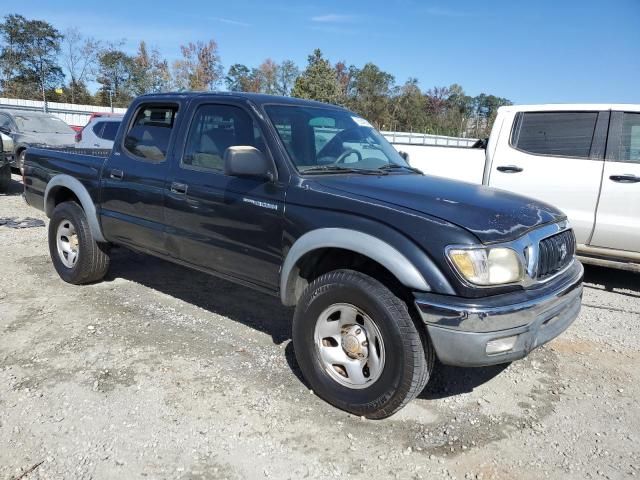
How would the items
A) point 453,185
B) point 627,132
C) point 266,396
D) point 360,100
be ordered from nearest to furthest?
point 266,396
point 453,185
point 627,132
point 360,100

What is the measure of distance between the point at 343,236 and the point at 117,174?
246 centimetres

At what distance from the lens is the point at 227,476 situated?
2553 millimetres

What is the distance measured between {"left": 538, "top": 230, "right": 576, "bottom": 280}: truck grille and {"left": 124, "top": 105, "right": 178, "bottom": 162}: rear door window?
2.85m

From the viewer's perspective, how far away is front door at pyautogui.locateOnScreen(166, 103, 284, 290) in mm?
3443

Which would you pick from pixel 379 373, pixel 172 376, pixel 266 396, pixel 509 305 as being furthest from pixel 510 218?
pixel 172 376

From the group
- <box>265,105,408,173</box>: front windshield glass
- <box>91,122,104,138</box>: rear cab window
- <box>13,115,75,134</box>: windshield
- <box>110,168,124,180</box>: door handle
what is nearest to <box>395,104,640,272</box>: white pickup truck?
<box>265,105,408,173</box>: front windshield glass

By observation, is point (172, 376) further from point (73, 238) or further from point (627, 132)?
point (627, 132)

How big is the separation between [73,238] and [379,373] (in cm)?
366

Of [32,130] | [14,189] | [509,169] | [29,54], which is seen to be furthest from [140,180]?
[29,54]

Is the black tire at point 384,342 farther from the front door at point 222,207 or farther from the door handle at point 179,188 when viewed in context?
the door handle at point 179,188

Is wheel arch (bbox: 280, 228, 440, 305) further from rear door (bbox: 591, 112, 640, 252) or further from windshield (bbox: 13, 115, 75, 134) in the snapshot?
windshield (bbox: 13, 115, 75, 134)

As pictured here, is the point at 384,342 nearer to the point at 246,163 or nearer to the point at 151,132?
the point at 246,163

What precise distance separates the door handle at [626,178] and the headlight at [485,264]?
338cm

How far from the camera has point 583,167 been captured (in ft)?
18.2
